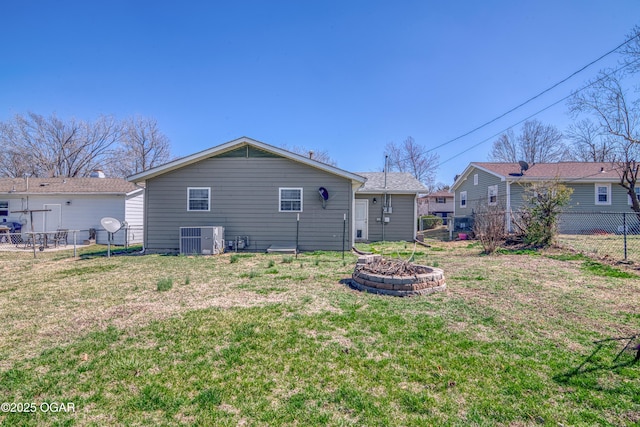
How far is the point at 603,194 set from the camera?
1717cm

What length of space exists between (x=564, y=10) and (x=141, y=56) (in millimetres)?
15629

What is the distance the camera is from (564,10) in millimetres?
8977

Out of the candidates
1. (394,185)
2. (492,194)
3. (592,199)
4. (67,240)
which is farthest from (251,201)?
(592,199)

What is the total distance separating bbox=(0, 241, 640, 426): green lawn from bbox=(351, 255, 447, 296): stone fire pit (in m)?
0.23

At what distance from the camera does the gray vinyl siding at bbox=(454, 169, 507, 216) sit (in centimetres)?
1725

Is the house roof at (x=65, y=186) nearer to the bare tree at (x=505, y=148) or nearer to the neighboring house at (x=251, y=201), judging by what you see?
the neighboring house at (x=251, y=201)

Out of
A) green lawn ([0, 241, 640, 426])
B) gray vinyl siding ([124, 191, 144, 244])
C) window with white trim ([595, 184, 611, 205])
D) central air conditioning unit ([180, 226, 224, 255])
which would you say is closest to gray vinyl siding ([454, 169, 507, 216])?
window with white trim ([595, 184, 611, 205])

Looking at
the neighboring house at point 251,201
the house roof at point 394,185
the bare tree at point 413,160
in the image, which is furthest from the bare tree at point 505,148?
the neighboring house at point 251,201

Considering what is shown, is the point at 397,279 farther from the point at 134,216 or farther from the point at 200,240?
the point at 134,216

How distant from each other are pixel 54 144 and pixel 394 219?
2948 centimetres

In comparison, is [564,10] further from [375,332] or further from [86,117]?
[86,117]

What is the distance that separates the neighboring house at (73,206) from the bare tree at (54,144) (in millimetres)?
12388

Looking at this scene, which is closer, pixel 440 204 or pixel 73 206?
pixel 73 206

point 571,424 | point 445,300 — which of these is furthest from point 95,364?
point 445,300
